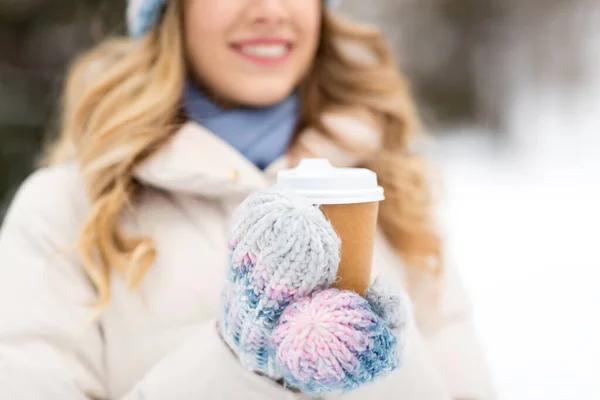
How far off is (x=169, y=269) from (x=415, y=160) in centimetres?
50

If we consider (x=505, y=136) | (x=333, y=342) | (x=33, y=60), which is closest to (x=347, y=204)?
(x=333, y=342)

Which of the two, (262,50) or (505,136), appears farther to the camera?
(505,136)

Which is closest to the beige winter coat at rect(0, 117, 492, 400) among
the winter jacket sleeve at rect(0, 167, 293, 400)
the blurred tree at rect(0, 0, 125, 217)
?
the winter jacket sleeve at rect(0, 167, 293, 400)

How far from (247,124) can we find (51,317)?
0.40 meters

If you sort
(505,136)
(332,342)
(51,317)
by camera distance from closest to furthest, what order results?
1. (332,342)
2. (51,317)
3. (505,136)

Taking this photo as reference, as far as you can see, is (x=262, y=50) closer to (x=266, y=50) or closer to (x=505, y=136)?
(x=266, y=50)

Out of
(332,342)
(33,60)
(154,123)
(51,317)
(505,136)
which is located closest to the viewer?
(332,342)

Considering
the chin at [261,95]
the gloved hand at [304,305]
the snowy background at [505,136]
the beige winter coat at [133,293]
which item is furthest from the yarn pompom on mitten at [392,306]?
the snowy background at [505,136]

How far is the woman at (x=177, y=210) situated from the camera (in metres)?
0.78

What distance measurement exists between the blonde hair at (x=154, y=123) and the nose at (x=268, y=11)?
0.15 m

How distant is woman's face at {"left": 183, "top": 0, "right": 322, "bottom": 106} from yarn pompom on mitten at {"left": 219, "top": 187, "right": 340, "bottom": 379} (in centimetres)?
38

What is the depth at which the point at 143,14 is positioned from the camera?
0.92 meters

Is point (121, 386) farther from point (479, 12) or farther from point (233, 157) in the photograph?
point (479, 12)

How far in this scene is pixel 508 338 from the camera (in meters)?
1.43
